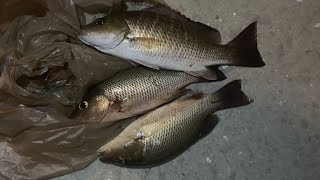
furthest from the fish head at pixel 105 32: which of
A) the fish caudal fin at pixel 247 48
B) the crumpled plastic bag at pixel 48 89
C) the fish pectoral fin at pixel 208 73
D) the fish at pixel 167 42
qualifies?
the fish caudal fin at pixel 247 48

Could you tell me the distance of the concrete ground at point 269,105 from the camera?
189cm

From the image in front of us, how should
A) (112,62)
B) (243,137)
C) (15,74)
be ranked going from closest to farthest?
1. (15,74)
2. (112,62)
3. (243,137)

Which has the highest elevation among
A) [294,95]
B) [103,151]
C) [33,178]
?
[294,95]

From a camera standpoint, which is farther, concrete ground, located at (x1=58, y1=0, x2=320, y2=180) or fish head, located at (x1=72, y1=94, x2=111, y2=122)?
concrete ground, located at (x1=58, y1=0, x2=320, y2=180)

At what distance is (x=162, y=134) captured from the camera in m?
1.67

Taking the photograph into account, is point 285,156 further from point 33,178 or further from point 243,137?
point 33,178

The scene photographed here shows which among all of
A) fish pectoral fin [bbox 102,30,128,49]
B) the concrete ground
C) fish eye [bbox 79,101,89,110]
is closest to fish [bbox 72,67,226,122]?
fish eye [bbox 79,101,89,110]

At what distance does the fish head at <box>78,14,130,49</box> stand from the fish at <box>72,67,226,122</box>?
136mm

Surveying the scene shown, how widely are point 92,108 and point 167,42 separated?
0.31 m

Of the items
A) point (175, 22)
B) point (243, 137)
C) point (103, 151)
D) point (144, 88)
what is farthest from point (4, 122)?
point (243, 137)

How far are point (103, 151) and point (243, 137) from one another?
54cm

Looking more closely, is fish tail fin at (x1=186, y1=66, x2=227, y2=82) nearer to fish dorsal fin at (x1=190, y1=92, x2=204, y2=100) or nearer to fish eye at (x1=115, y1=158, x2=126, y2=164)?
fish dorsal fin at (x1=190, y1=92, x2=204, y2=100)

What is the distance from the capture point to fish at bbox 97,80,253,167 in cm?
166

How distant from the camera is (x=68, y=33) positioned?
1.64 meters
